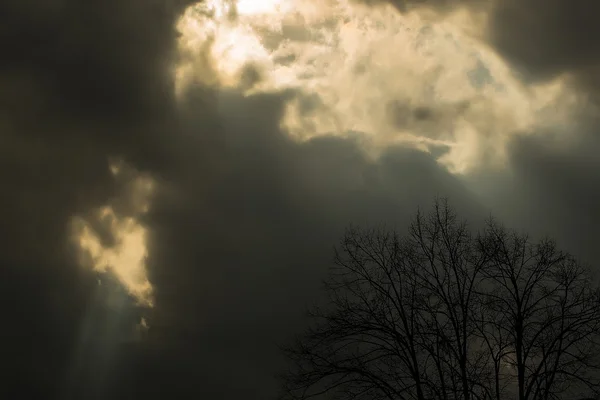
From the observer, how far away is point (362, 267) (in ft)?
81.4

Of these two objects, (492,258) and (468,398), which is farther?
(492,258)

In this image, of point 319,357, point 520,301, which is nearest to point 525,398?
point 520,301

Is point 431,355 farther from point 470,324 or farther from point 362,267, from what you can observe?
point 362,267

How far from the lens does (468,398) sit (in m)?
22.5

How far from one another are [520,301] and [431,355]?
12.4 feet

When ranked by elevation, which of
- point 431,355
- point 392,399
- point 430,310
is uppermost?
point 430,310

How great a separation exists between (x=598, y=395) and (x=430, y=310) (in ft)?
19.5

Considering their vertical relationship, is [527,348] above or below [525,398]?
above

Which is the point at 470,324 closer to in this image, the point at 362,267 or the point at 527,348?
the point at 527,348

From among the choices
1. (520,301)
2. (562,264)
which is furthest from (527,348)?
(562,264)

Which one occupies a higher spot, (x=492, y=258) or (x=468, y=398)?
(x=492, y=258)

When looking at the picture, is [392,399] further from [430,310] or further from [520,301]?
[520,301]

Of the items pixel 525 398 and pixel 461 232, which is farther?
pixel 461 232

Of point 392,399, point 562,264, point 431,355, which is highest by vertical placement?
point 562,264
